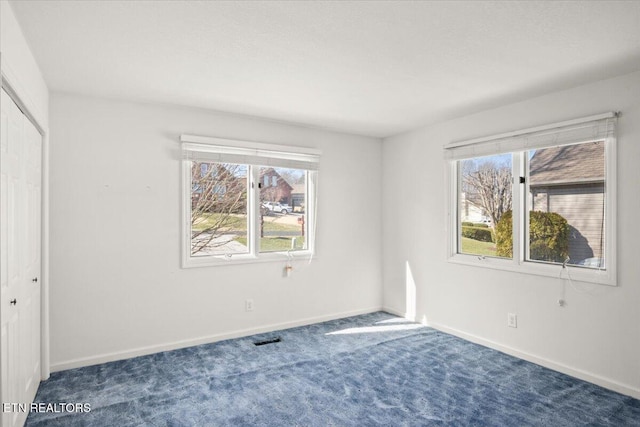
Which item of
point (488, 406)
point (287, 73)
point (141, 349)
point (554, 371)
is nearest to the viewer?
point (488, 406)

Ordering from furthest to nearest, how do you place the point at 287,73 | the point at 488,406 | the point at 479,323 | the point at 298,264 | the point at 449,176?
1. the point at 298,264
2. the point at 449,176
3. the point at 479,323
4. the point at 287,73
5. the point at 488,406

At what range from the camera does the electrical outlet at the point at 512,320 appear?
11.9ft

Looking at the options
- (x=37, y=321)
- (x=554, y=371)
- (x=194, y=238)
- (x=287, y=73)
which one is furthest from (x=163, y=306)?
(x=554, y=371)

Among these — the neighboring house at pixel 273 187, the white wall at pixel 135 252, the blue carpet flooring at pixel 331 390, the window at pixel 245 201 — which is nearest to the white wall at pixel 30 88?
the white wall at pixel 135 252

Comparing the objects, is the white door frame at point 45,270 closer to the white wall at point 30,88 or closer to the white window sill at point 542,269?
the white wall at point 30,88

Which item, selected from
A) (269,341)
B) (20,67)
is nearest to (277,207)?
(269,341)

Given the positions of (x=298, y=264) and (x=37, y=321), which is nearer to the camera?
(x=37, y=321)

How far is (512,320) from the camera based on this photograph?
3646 millimetres

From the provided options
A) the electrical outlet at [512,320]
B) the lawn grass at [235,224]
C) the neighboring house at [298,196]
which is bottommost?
the electrical outlet at [512,320]

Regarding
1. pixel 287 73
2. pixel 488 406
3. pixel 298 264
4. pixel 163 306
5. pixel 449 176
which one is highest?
pixel 287 73

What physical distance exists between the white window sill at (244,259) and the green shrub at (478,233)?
180cm

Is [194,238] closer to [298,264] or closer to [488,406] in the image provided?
[298,264]

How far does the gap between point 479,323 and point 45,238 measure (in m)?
4.08

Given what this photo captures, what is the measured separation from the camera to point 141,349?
3.59 metres
